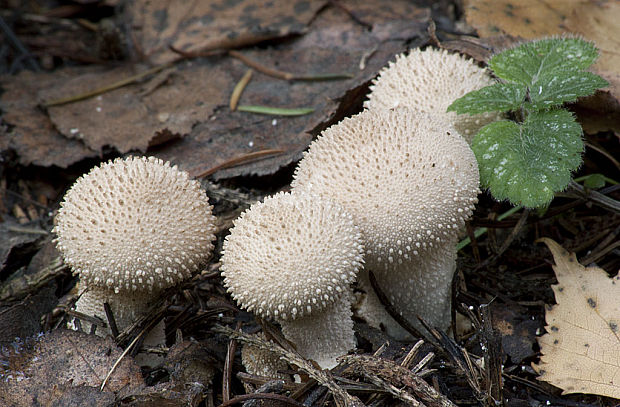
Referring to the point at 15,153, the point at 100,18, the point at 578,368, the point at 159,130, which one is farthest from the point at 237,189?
the point at 100,18

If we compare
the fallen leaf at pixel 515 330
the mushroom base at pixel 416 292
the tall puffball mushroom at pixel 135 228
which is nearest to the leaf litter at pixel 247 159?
the fallen leaf at pixel 515 330

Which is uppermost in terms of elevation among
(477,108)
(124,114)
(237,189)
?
(477,108)

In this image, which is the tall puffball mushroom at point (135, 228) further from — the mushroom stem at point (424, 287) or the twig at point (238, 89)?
the twig at point (238, 89)

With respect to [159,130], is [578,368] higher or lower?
lower

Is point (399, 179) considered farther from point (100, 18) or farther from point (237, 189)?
point (100, 18)

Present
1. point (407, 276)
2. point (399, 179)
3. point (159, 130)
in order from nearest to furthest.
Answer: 1. point (399, 179)
2. point (407, 276)
3. point (159, 130)

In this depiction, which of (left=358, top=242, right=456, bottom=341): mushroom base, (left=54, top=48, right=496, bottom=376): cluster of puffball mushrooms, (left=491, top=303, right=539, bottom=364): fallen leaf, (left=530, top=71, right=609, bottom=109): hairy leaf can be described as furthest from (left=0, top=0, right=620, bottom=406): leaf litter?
(left=530, top=71, right=609, bottom=109): hairy leaf
